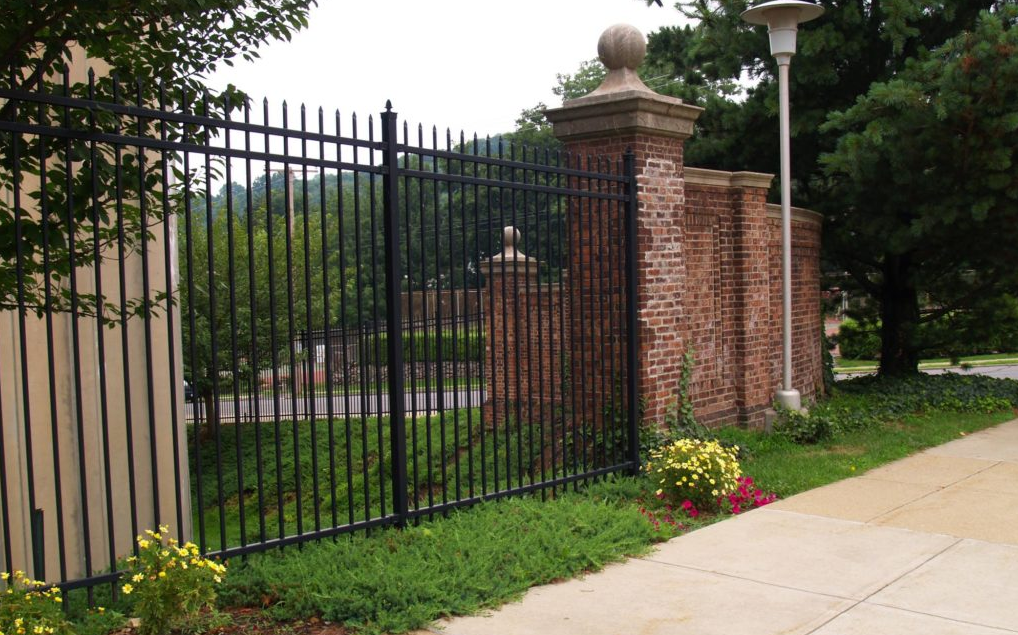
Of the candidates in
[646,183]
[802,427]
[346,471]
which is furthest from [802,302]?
[346,471]

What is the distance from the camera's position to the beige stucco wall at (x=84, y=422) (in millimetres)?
6207

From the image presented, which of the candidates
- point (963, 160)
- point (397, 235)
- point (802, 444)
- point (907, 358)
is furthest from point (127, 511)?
point (907, 358)

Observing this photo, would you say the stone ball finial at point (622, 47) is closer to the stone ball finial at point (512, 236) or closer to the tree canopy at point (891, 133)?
the stone ball finial at point (512, 236)

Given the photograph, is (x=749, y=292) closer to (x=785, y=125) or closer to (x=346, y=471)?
(x=785, y=125)

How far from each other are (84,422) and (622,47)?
5.20 m

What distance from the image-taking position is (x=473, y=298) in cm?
1717

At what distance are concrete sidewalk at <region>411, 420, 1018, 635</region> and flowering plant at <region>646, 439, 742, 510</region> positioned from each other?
274 millimetres

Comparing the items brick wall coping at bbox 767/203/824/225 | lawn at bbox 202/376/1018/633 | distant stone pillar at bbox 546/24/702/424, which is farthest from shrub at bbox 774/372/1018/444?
brick wall coping at bbox 767/203/824/225

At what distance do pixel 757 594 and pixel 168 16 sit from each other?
415cm

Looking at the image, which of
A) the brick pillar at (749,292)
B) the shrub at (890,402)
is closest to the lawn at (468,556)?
the shrub at (890,402)

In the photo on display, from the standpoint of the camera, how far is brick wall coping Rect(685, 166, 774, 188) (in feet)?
28.7

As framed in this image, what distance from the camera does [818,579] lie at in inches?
198

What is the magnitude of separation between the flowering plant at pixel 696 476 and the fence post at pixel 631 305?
1.96ft

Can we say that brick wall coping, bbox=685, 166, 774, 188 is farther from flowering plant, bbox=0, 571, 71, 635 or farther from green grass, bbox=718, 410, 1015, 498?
flowering plant, bbox=0, 571, 71, 635
